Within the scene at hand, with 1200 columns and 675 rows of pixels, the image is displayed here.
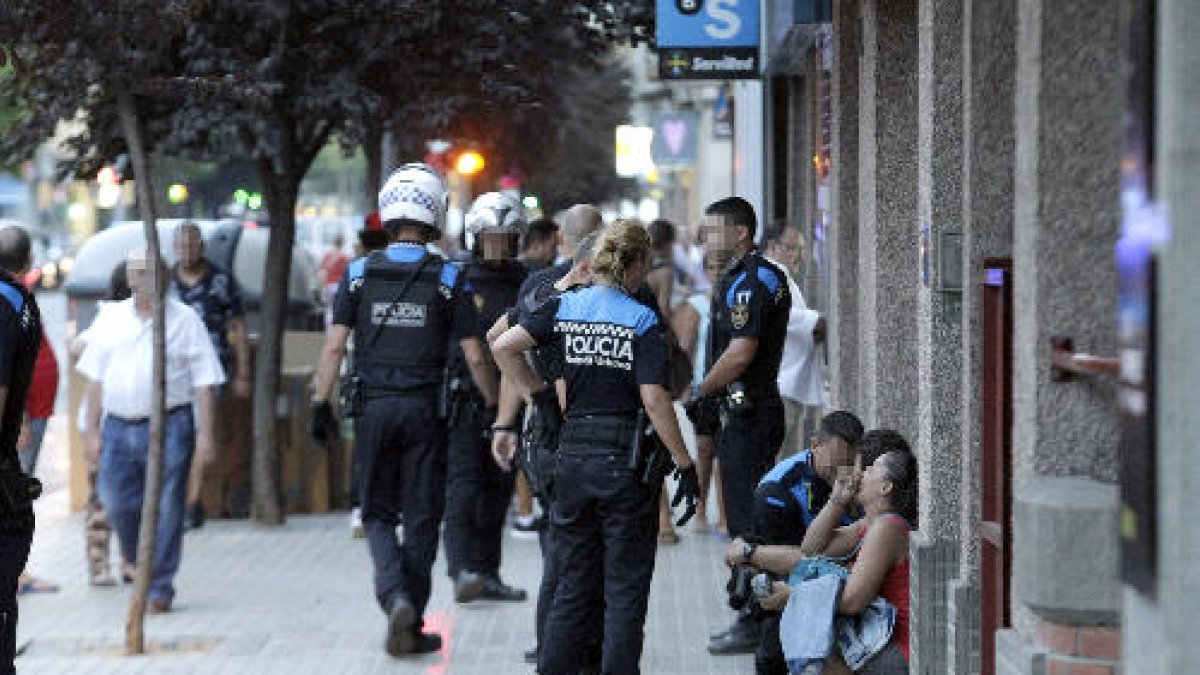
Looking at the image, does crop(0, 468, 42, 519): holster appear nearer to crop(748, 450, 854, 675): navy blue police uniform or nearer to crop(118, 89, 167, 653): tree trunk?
crop(748, 450, 854, 675): navy blue police uniform

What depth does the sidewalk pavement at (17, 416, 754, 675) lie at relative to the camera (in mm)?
10500

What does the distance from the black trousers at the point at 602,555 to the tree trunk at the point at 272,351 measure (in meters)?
7.01

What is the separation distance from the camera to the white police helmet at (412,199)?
35.0 feet

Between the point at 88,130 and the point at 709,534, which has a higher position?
the point at 88,130

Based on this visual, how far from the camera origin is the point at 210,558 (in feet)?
47.0

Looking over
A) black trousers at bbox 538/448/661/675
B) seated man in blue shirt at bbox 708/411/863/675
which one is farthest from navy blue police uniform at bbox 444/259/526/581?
black trousers at bbox 538/448/661/675

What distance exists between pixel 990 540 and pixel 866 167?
3.79 meters

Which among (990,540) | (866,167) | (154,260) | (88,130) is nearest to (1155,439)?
(990,540)

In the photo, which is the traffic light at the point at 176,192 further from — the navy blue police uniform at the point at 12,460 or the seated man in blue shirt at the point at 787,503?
the navy blue police uniform at the point at 12,460

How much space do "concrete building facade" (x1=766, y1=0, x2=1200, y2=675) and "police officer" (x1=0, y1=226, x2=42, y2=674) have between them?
270cm

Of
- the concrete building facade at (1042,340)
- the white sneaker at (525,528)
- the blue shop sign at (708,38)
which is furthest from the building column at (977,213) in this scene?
the blue shop sign at (708,38)

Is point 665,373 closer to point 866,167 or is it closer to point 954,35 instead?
point 954,35

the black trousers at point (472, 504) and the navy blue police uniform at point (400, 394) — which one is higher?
the navy blue police uniform at point (400, 394)

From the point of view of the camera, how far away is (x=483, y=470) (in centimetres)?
1234
